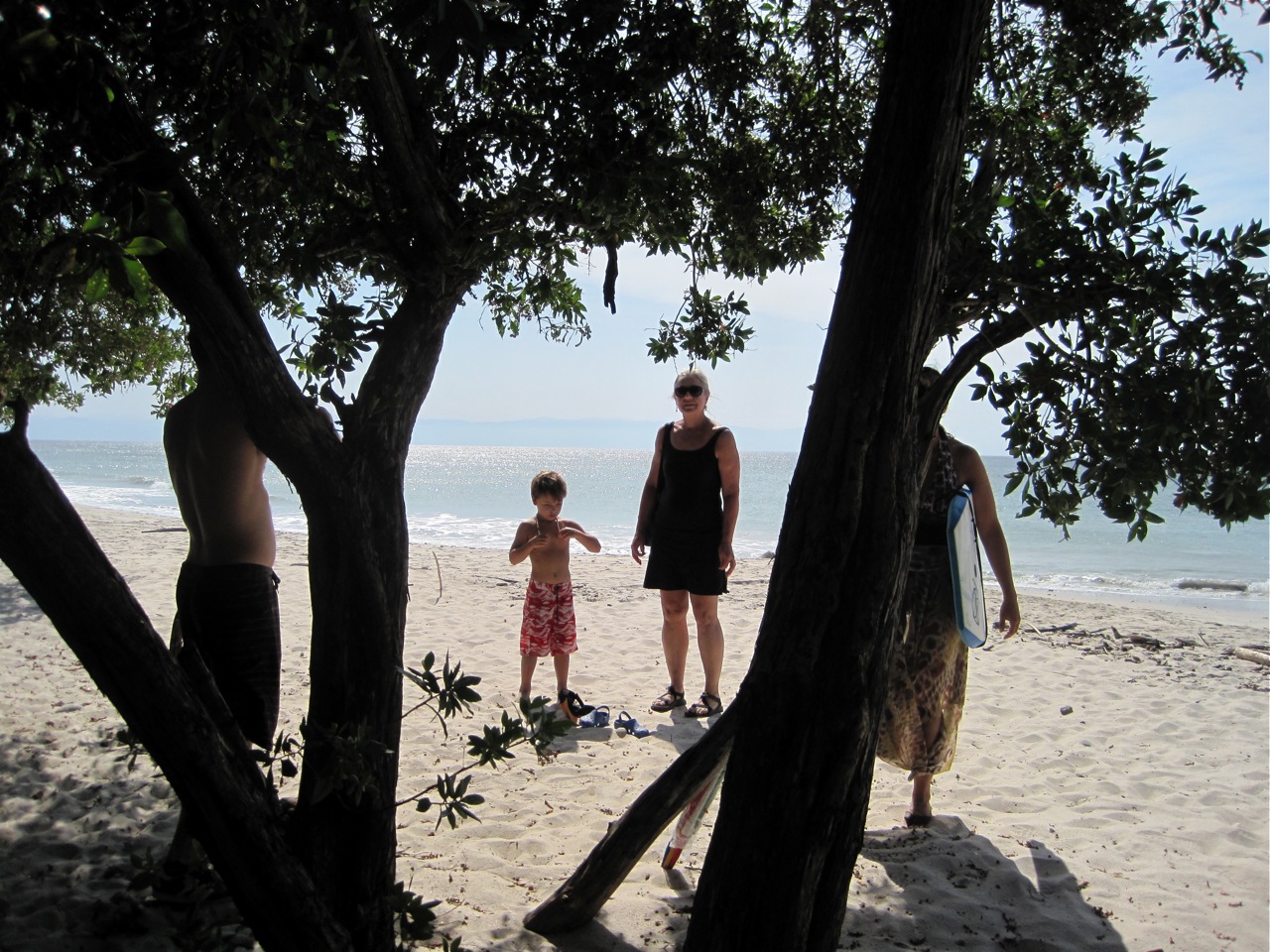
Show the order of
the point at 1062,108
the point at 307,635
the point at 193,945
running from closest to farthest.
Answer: the point at 193,945 < the point at 1062,108 < the point at 307,635

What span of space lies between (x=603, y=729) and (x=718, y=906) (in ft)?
10.7

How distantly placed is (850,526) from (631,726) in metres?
3.56

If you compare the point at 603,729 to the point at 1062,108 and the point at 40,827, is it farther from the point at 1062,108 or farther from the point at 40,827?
the point at 1062,108

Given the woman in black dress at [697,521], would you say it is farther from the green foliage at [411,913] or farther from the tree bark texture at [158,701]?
the tree bark texture at [158,701]

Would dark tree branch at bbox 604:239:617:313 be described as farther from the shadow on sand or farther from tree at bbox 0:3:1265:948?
the shadow on sand

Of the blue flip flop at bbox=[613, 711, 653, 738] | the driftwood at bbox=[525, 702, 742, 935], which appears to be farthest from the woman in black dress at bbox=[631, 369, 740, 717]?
the driftwood at bbox=[525, 702, 742, 935]

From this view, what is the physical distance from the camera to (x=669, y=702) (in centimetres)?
579

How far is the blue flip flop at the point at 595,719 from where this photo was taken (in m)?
5.44

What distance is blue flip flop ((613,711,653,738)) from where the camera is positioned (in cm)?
529

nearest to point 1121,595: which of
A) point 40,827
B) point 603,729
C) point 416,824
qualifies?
point 603,729

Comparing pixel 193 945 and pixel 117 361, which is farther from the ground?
pixel 117 361

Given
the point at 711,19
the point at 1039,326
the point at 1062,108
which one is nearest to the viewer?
the point at 1039,326

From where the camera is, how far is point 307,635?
784 cm

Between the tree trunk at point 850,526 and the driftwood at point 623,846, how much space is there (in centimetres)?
79
